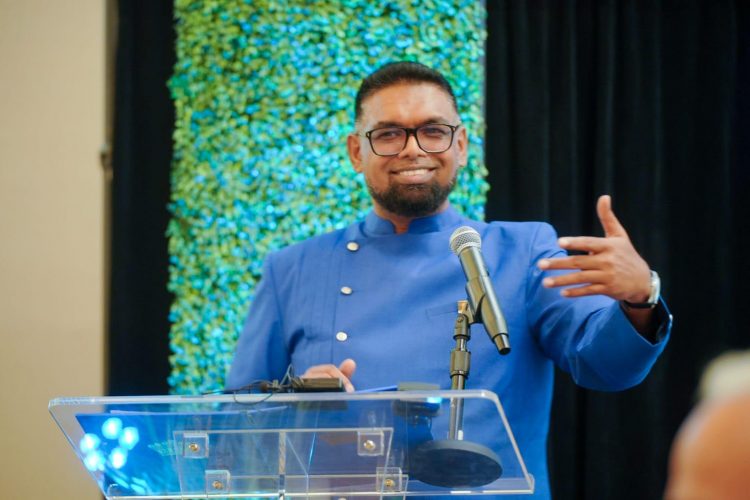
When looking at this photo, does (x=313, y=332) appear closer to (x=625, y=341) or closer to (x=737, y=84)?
(x=625, y=341)

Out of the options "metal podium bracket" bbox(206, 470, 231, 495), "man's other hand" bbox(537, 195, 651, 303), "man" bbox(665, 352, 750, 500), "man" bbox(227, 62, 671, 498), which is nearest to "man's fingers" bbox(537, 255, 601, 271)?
"man's other hand" bbox(537, 195, 651, 303)

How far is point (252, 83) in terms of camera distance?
4004 millimetres

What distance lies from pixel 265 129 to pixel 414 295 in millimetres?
1559

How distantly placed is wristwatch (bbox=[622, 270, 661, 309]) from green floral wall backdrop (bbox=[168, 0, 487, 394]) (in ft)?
6.28

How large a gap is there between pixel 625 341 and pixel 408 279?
0.73 metres

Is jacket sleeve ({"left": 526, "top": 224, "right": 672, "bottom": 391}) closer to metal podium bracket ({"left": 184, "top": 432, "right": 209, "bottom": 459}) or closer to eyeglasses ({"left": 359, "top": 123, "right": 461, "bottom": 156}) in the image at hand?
eyeglasses ({"left": 359, "top": 123, "right": 461, "bottom": 156})

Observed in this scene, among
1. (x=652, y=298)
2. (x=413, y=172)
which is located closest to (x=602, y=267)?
(x=652, y=298)

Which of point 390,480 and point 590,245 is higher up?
point 590,245

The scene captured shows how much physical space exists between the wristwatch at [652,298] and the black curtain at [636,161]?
1913 millimetres

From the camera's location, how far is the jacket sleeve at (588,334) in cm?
209

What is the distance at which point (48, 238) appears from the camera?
13.6 ft

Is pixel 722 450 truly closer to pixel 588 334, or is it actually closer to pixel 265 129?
pixel 588 334

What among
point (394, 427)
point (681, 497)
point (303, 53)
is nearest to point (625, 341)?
point (394, 427)

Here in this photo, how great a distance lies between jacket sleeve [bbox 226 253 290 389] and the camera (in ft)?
8.74
